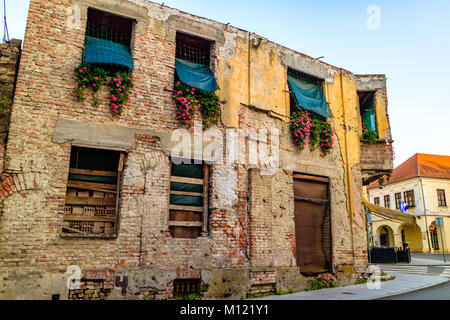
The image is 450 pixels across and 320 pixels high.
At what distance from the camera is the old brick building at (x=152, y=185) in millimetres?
6957

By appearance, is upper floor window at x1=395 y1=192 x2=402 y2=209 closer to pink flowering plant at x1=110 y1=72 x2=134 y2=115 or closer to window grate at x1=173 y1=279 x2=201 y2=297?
window grate at x1=173 y1=279 x2=201 y2=297

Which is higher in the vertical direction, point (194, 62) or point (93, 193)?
point (194, 62)

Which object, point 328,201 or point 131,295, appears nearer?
point 131,295

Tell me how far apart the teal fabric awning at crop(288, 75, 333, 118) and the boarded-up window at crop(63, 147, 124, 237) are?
19.7ft

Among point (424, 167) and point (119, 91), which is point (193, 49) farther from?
point (424, 167)

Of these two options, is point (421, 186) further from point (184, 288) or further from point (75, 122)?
point (75, 122)

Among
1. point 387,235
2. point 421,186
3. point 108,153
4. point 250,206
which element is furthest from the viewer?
point 387,235

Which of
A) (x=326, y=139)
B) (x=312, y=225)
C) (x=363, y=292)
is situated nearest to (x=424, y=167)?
(x=326, y=139)

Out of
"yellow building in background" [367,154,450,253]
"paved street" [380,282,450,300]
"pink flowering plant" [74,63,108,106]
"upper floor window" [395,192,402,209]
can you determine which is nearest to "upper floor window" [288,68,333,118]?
"paved street" [380,282,450,300]

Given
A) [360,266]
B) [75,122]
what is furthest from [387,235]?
[75,122]

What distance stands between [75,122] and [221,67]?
4245 mm

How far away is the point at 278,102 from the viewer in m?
10.7

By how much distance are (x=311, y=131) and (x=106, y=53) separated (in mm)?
6431

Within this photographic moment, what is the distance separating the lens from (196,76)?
30.4 feet
